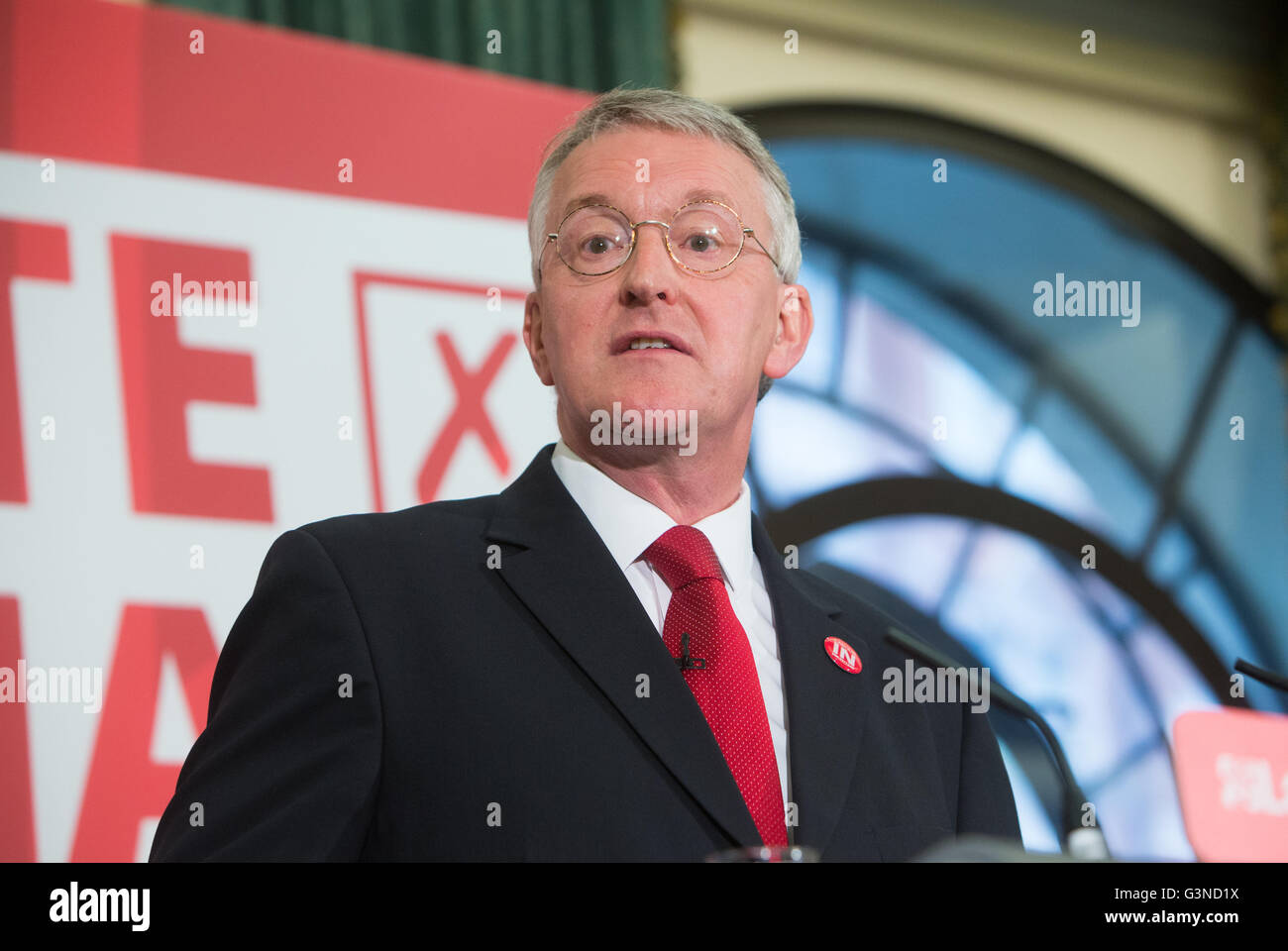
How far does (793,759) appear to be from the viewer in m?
1.36

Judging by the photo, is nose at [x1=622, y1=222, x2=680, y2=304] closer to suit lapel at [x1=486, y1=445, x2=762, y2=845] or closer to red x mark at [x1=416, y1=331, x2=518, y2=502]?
suit lapel at [x1=486, y1=445, x2=762, y2=845]

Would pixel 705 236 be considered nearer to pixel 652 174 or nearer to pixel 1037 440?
pixel 652 174

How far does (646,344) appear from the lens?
1.58 m

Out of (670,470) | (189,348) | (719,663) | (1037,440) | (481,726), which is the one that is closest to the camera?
(481,726)

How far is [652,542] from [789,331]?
454mm

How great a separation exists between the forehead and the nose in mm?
27

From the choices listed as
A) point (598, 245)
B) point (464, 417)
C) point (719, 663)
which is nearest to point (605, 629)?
point (719, 663)

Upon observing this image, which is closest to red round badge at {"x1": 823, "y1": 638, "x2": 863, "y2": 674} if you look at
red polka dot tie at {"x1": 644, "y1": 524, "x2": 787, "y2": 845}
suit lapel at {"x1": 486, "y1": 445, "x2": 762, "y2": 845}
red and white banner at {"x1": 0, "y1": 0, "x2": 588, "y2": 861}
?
red polka dot tie at {"x1": 644, "y1": 524, "x2": 787, "y2": 845}

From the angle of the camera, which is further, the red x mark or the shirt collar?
the red x mark

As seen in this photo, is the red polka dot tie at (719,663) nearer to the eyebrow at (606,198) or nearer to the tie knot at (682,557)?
the tie knot at (682,557)

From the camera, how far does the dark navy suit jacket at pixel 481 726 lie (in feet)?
4.06

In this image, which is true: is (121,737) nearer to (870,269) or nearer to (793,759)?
(793,759)

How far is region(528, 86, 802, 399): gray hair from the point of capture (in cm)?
171
